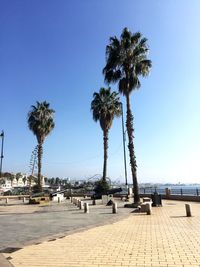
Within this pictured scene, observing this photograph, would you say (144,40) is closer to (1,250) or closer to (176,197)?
(176,197)

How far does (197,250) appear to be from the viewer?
329 inches

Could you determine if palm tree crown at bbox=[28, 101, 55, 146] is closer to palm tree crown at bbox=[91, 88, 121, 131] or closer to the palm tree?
the palm tree

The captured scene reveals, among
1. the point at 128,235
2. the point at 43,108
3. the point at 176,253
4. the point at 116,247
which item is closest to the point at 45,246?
the point at 116,247

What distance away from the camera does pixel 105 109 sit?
45688 mm

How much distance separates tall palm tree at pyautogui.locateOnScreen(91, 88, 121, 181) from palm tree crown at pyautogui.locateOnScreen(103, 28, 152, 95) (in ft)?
56.6

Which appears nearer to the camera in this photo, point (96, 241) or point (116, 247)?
point (116, 247)

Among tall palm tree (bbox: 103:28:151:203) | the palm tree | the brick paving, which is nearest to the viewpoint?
the brick paving

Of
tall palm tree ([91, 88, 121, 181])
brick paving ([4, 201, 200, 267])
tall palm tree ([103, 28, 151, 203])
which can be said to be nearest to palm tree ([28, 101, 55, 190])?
tall palm tree ([91, 88, 121, 181])

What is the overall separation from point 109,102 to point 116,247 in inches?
1489

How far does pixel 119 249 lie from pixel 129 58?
70.2ft

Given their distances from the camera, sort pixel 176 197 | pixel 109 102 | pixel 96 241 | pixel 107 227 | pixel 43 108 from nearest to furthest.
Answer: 1. pixel 96 241
2. pixel 107 227
3. pixel 176 197
4. pixel 109 102
5. pixel 43 108

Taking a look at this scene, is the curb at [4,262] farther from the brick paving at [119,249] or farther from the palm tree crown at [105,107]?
the palm tree crown at [105,107]

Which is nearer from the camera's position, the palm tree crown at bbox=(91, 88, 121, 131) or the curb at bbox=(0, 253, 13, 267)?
the curb at bbox=(0, 253, 13, 267)

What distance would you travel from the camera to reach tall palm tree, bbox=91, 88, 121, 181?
4566 cm
